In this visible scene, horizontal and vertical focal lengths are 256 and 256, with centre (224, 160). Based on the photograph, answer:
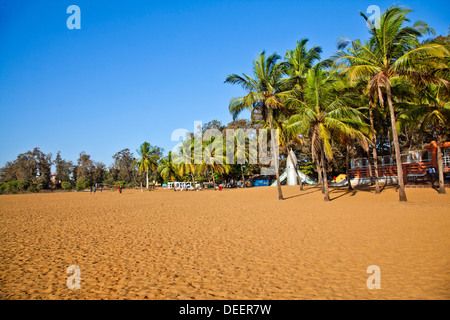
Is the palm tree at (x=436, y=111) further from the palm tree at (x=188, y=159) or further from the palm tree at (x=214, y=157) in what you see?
the palm tree at (x=188, y=159)

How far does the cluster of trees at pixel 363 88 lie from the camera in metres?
12.9

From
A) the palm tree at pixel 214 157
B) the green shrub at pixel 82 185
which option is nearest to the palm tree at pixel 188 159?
the palm tree at pixel 214 157

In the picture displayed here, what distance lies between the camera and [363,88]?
18719mm

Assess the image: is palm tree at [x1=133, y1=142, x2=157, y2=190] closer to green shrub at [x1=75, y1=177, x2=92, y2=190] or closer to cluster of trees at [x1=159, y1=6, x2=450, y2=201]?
green shrub at [x1=75, y1=177, x2=92, y2=190]

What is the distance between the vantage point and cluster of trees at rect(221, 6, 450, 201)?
12852 mm

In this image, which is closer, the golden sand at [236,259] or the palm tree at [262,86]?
the golden sand at [236,259]

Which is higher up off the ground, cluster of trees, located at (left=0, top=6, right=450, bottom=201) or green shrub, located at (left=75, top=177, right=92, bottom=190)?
cluster of trees, located at (left=0, top=6, right=450, bottom=201)

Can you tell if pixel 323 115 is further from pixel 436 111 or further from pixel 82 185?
pixel 82 185

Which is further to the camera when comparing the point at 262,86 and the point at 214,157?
the point at 214,157

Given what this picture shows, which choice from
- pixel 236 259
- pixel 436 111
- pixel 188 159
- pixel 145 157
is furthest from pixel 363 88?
pixel 145 157

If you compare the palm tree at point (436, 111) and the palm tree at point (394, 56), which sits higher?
the palm tree at point (394, 56)

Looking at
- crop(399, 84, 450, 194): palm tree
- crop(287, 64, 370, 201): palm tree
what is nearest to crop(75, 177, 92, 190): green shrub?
crop(287, 64, 370, 201): palm tree

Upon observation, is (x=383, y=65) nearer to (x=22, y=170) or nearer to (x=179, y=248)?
(x=179, y=248)

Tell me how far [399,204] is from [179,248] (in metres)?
11.6
